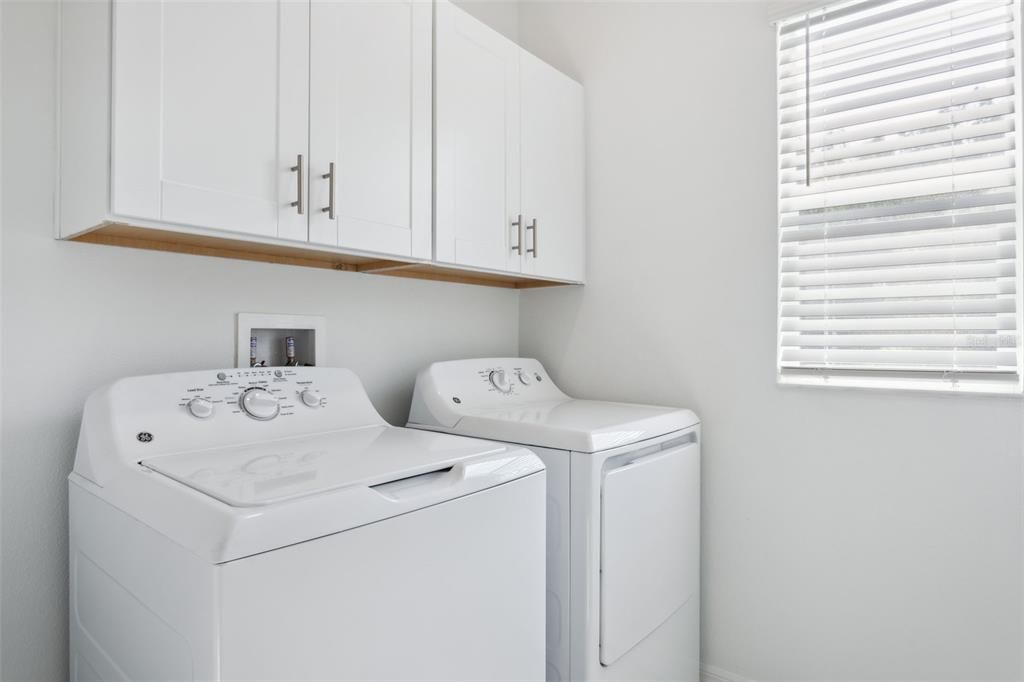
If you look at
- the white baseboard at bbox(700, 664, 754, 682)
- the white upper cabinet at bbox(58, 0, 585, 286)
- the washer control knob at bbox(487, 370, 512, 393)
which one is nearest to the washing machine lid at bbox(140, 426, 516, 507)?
the white upper cabinet at bbox(58, 0, 585, 286)

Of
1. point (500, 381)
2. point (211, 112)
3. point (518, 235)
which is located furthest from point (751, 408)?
point (211, 112)

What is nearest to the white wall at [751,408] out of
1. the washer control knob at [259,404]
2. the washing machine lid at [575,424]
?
the washing machine lid at [575,424]

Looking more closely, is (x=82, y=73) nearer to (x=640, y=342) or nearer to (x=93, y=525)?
(x=93, y=525)

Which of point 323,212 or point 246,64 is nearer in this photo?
point 246,64

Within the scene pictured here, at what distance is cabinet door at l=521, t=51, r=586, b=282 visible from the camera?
6.37 ft

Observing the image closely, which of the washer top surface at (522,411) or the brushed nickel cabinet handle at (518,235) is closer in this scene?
the washer top surface at (522,411)

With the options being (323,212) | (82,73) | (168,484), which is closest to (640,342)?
(323,212)

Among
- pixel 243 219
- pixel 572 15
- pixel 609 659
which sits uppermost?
pixel 572 15

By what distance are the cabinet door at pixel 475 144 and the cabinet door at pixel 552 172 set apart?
65 mm

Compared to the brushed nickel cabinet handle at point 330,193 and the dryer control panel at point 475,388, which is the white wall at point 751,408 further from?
the brushed nickel cabinet handle at point 330,193

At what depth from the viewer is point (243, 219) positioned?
47.4 inches

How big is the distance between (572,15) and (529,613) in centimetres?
207

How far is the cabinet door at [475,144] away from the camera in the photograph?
5.38 feet

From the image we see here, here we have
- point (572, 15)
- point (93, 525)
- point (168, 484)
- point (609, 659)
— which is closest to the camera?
point (168, 484)
